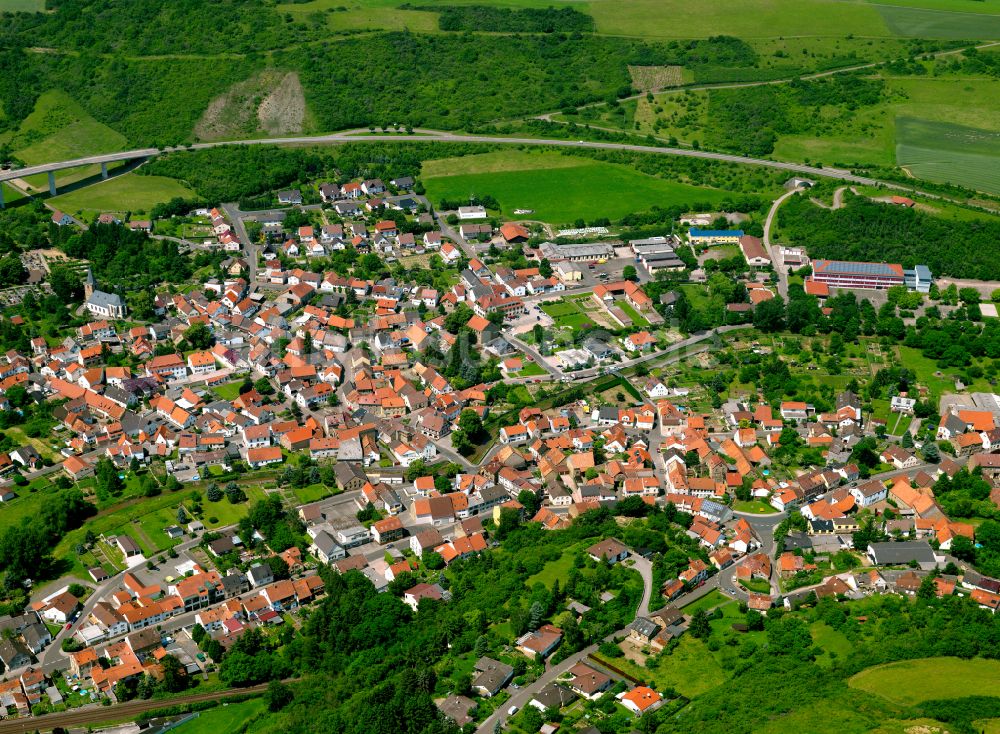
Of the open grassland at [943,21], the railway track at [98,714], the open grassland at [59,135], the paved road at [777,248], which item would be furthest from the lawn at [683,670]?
the open grassland at [943,21]

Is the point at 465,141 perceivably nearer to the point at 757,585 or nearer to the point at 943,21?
the point at 943,21

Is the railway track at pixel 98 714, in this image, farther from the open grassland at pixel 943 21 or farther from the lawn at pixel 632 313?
the open grassland at pixel 943 21

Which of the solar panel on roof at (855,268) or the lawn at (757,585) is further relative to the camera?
the solar panel on roof at (855,268)

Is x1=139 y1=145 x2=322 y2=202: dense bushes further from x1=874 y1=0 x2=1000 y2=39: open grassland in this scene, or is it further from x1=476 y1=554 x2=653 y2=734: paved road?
x1=874 y1=0 x2=1000 y2=39: open grassland

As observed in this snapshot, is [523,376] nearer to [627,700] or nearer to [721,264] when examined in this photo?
[721,264]

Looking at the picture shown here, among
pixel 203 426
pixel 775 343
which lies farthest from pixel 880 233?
pixel 203 426

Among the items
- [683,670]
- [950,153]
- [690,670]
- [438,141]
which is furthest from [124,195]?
[950,153]

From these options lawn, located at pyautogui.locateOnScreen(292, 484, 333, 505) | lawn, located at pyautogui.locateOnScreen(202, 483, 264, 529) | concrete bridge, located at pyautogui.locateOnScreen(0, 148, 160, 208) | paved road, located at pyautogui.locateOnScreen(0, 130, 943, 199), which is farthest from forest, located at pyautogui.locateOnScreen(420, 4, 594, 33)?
lawn, located at pyautogui.locateOnScreen(202, 483, 264, 529)
